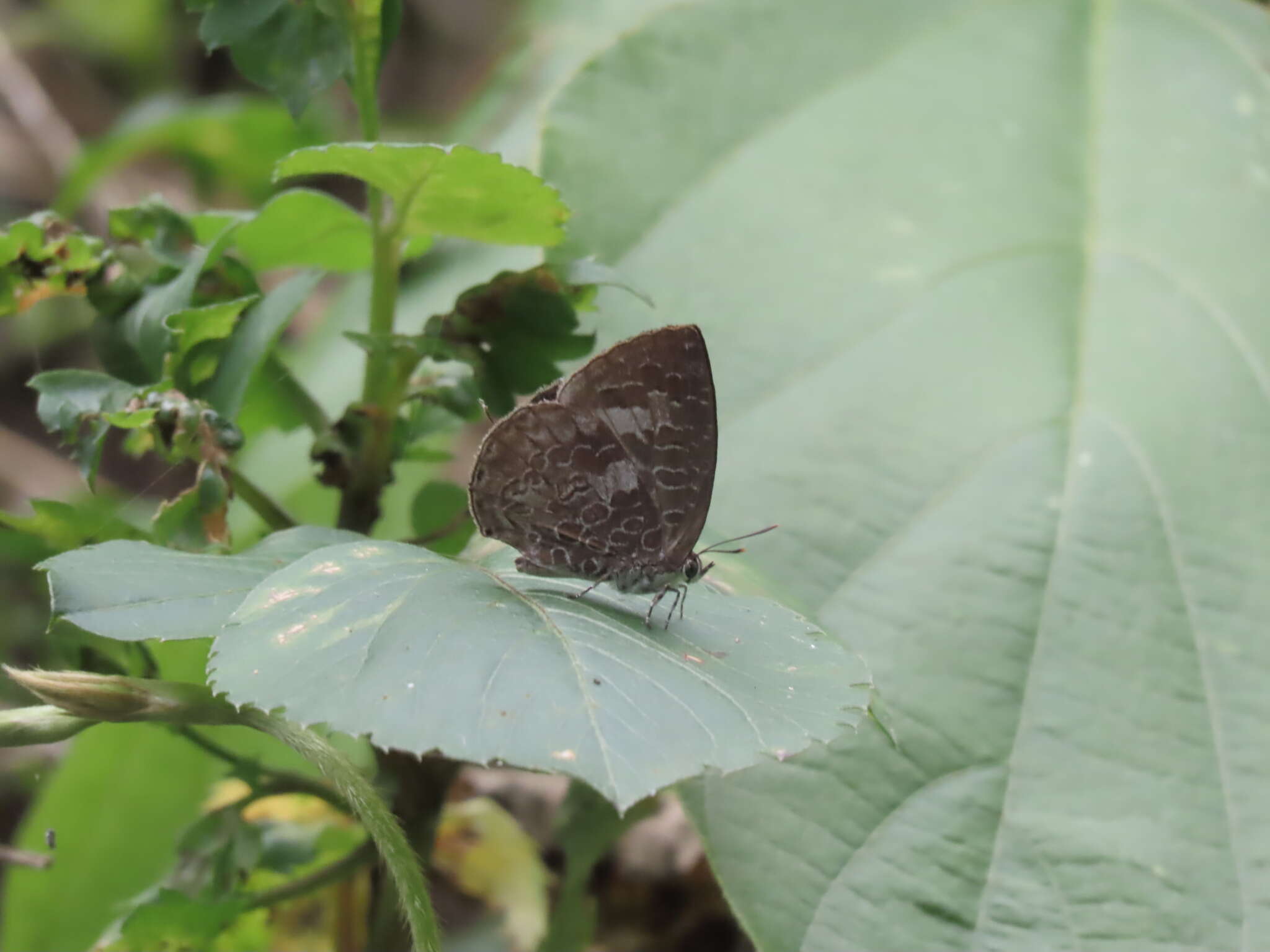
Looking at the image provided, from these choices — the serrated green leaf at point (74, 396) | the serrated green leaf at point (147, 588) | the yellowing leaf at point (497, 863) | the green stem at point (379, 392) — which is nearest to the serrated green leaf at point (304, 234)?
the green stem at point (379, 392)

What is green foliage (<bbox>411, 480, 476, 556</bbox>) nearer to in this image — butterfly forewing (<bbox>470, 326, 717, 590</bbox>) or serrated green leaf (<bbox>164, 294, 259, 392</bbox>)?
butterfly forewing (<bbox>470, 326, 717, 590</bbox>)

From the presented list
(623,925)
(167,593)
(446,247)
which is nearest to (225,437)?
(167,593)

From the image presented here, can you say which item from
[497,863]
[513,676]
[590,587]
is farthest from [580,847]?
[513,676]

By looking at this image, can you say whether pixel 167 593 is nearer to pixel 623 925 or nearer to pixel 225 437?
pixel 225 437

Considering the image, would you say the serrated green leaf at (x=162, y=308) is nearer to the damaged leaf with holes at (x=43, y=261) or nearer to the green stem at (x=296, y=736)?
the damaged leaf with holes at (x=43, y=261)

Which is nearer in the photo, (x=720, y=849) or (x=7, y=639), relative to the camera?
(x=720, y=849)

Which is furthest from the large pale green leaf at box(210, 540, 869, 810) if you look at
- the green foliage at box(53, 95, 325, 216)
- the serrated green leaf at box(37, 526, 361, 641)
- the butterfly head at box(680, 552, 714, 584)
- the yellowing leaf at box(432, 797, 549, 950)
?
the green foliage at box(53, 95, 325, 216)
